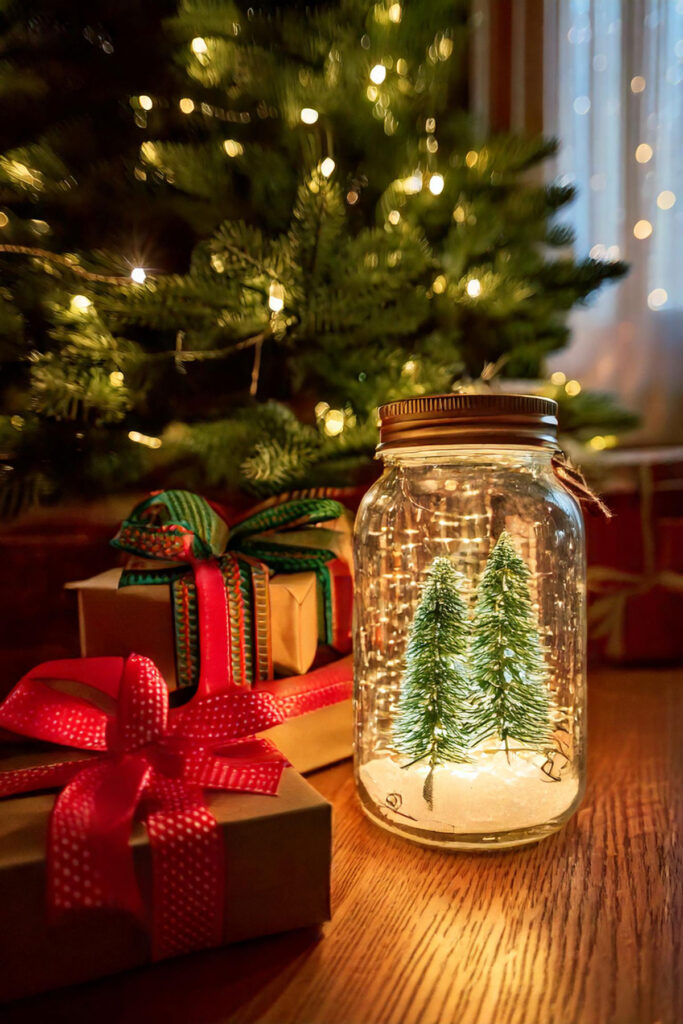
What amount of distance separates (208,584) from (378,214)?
0.52 metres

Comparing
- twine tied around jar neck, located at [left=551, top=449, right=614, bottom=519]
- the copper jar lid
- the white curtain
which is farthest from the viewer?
the white curtain

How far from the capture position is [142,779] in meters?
0.41

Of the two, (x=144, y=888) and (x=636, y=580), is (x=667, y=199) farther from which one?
(x=144, y=888)

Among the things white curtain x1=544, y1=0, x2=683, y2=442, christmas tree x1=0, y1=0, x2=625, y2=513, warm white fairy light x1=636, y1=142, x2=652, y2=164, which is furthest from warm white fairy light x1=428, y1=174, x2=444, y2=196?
warm white fairy light x1=636, y1=142, x2=652, y2=164

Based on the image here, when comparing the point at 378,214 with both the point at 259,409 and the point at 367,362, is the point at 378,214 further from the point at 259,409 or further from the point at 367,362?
the point at 259,409

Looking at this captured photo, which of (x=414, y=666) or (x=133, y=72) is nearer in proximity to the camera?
(x=414, y=666)

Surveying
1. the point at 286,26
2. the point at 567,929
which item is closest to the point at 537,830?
the point at 567,929

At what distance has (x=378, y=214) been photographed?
0.81 m

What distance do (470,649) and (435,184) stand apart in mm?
608

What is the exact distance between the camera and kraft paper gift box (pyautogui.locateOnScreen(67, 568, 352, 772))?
1.80 feet

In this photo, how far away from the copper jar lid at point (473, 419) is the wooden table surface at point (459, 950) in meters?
0.31

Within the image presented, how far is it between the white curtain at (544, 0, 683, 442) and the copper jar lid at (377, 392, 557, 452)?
87 cm

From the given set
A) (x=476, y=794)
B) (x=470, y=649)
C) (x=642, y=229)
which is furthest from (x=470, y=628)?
(x=642, y=229)

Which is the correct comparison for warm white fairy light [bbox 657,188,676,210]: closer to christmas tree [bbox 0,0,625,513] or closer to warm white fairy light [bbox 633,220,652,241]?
warm white fairy light [bbox 633,220,652,241]
